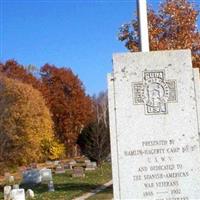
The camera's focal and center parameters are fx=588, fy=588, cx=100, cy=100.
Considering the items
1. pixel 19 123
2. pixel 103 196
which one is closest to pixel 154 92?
pixel 103 196

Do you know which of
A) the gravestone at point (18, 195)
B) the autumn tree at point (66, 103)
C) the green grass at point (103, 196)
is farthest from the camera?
the autumn tree at point (66, 103)

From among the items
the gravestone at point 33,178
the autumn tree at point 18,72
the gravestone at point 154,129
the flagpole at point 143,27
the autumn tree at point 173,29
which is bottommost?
the gravestone at point 33,178

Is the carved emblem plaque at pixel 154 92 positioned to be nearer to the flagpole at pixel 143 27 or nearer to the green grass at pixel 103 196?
the flagpole at pixel 143 27

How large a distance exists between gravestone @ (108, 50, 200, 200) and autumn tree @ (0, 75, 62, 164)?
41225 mm

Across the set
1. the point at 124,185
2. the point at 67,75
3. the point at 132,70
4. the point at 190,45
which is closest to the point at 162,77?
the point at 132,70

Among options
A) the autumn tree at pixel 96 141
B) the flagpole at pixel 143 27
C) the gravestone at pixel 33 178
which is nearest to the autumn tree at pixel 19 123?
the autumn tree at pixel 96 141

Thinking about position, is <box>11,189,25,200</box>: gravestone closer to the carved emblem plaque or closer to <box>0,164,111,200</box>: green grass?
<box>0,164,111,200</box>: green grass

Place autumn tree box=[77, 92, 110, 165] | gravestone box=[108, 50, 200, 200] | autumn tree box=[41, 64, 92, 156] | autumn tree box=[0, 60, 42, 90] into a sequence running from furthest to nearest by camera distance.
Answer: autumn tree box=[41, 64, 92, 156] < autumn tree box=[0, 60, 42, 90] < autumn tree box=[77, 92, 110, 165] < gravestone box=[108, 50, 200, 200]

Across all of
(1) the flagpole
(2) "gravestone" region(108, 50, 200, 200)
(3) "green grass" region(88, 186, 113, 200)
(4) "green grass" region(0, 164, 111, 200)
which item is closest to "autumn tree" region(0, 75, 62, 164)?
(4) "green grass" region(0, 164, 111, 200)

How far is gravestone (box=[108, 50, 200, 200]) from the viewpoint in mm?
8523

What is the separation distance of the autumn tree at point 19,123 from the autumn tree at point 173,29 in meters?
27.6

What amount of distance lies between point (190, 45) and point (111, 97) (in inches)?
599

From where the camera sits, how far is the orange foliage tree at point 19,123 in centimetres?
5031

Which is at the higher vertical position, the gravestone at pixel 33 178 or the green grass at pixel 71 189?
the gravestone at pixel 33 178
